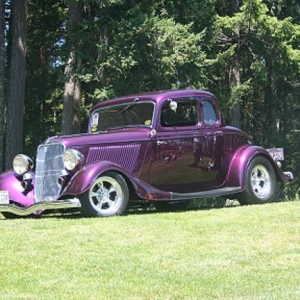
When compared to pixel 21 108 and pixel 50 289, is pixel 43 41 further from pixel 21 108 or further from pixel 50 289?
pixel 50 289

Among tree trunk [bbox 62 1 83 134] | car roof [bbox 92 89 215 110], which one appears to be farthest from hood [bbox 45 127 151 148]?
tree trunk [bbox 62 1 83 134]

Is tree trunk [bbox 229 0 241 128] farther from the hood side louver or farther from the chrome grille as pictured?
the chrome grille

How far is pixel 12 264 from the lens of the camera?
203 inches

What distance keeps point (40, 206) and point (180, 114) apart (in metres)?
3.17

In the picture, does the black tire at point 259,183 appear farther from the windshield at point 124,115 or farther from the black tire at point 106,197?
the black tire at point 106,197

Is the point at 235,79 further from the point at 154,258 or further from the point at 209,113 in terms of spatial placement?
the point at 154,258

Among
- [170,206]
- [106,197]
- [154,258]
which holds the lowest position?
[170,206]

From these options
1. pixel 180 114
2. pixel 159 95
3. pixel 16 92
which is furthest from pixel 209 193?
pixel 16 92

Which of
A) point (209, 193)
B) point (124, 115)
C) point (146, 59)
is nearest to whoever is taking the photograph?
point (209, 193)

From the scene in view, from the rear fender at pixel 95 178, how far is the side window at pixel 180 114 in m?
1.25

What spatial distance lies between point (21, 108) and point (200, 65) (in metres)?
6.92

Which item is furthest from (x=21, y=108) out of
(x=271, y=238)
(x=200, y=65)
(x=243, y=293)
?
(x=243, y=293)

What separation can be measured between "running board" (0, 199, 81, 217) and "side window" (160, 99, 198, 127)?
2359 millimetres

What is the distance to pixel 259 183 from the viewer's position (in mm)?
10539
